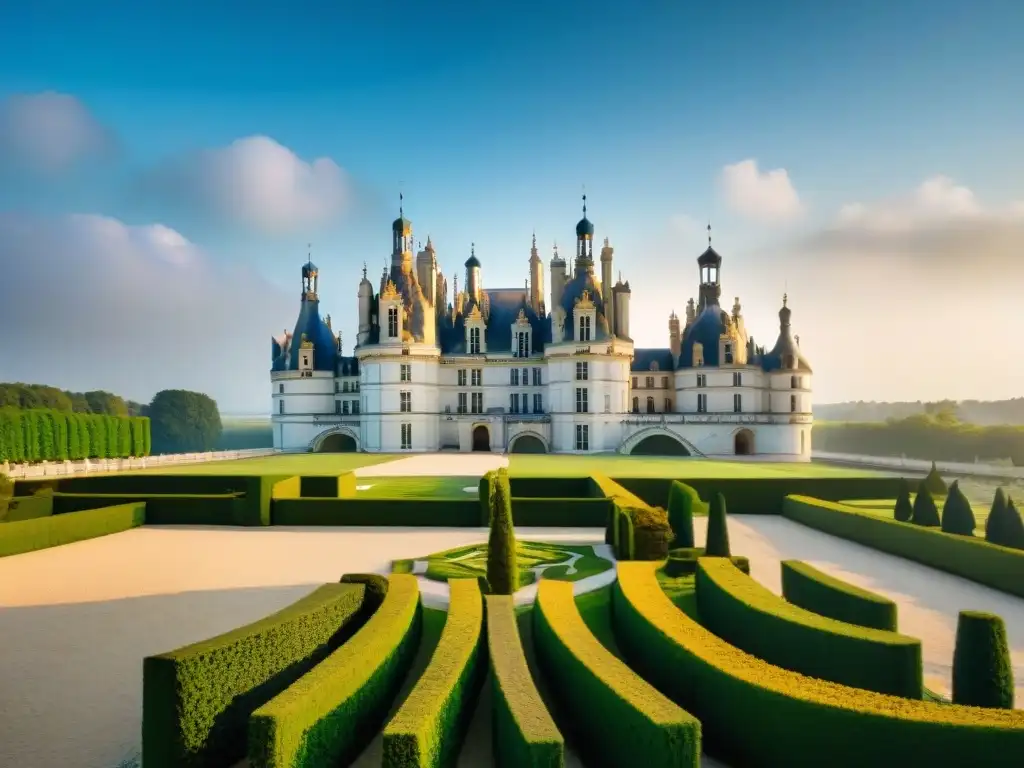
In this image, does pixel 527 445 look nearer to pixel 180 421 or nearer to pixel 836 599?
pixel 836 599

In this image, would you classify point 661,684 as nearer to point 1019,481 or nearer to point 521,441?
point 1019,481

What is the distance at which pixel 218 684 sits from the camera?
7.79 metres

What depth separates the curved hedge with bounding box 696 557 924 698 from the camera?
28.4ft

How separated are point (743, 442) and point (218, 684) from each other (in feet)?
180

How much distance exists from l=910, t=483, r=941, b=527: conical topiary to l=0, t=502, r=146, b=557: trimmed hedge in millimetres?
26948

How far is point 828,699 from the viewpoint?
7.05 metres

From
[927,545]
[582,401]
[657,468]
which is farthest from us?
[582,401]

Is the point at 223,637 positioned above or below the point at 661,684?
above

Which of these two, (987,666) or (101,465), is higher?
(987,666)

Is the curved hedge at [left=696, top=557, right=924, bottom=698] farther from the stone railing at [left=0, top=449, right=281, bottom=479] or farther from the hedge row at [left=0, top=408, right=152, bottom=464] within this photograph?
the hedge row at [left=0, top=408, right=152, bottom=464]

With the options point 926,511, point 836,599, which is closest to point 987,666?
point 836,599

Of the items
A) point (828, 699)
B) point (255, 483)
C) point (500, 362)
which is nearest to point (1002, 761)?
point (828, 699)

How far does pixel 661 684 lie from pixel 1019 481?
113 feet

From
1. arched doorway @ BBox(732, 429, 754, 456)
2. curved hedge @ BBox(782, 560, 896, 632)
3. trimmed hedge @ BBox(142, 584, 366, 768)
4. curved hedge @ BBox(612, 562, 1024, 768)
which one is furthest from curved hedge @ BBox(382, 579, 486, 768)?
arched doorway @ BBox(732, 429, 754, 456)
